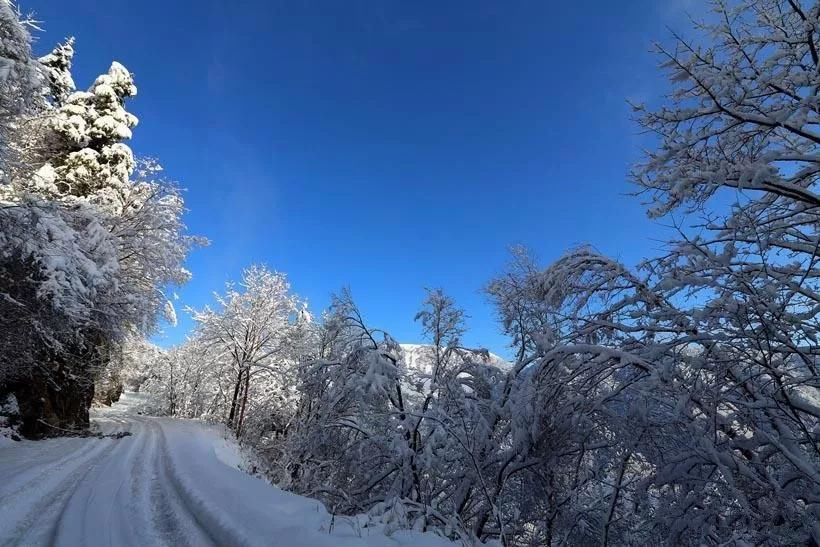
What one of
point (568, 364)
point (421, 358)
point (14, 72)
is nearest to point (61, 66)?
point (14, 72)

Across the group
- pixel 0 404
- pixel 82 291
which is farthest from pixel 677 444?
pixel 0 404

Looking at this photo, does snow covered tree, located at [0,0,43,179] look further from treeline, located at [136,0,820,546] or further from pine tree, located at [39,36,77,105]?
pine tree, located at [39,36,77,105]

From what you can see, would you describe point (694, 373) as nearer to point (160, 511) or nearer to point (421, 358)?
point (160, 511)

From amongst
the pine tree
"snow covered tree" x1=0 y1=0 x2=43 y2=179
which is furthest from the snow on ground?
the pine tree

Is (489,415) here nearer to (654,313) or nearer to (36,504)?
(654,313)

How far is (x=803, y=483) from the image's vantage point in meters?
4.55

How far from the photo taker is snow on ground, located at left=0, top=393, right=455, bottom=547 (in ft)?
11.5

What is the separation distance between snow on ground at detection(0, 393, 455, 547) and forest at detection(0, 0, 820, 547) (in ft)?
1.90

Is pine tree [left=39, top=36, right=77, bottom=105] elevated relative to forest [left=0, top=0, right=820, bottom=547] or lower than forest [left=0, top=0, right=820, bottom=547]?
elevated

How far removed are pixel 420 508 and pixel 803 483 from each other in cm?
439

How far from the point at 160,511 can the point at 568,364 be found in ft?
17.2

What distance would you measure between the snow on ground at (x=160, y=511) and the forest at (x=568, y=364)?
1.90 ft

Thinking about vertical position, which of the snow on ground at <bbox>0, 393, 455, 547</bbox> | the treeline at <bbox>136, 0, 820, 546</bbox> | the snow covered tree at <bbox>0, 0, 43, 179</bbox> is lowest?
the snow on ground at <bbox>0, 393, 455, 547</bbox>

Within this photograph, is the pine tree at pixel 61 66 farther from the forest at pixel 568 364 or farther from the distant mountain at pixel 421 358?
the distant mountain at pixel 421 358
